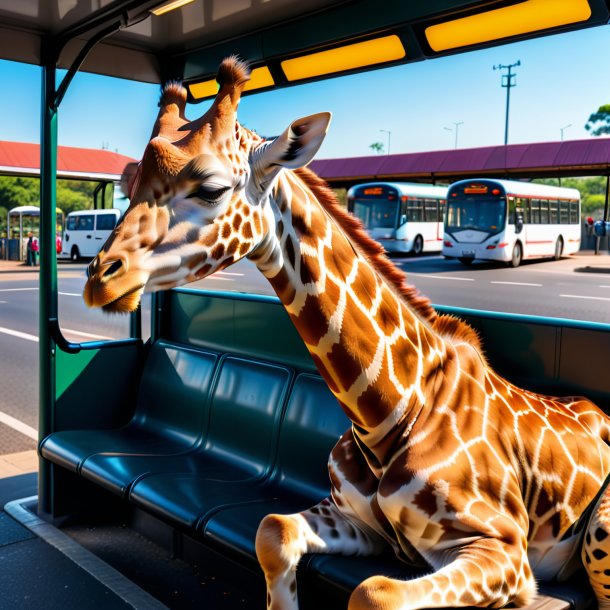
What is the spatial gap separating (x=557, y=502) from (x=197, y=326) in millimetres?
2571

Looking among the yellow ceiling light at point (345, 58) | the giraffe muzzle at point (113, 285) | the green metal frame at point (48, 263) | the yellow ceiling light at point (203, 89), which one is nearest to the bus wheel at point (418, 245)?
the yellow ceiling light at point (203, 89)

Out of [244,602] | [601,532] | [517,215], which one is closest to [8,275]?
[517,215]

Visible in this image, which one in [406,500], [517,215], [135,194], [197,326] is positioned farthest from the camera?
[517,215]

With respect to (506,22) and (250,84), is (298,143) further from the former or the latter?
(250,84)

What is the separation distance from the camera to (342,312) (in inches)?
84.2

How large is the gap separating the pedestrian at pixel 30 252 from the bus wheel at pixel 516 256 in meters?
15.5

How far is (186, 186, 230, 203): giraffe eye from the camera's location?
189cm

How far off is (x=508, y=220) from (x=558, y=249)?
10.7ft

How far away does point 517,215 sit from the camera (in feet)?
64.0

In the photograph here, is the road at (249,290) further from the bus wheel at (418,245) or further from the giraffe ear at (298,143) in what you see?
the giraffe ear at (298,143)

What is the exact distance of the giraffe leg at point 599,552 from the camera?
220 cm

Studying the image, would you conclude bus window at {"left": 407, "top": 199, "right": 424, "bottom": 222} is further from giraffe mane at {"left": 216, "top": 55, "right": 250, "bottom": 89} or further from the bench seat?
giraffe mane at {"left": 216, "top": 55, "right": 250, "bottom": 89}

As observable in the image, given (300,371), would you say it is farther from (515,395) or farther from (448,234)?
(448,234)

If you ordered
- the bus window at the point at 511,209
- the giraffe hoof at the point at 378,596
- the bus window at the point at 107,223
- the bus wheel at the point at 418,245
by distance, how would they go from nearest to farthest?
the giraffe hoof at the point at 378,596, the bus window at the point at 107,223, the bus window at the point at 511,209, the bus wheel at the point at 418,245
